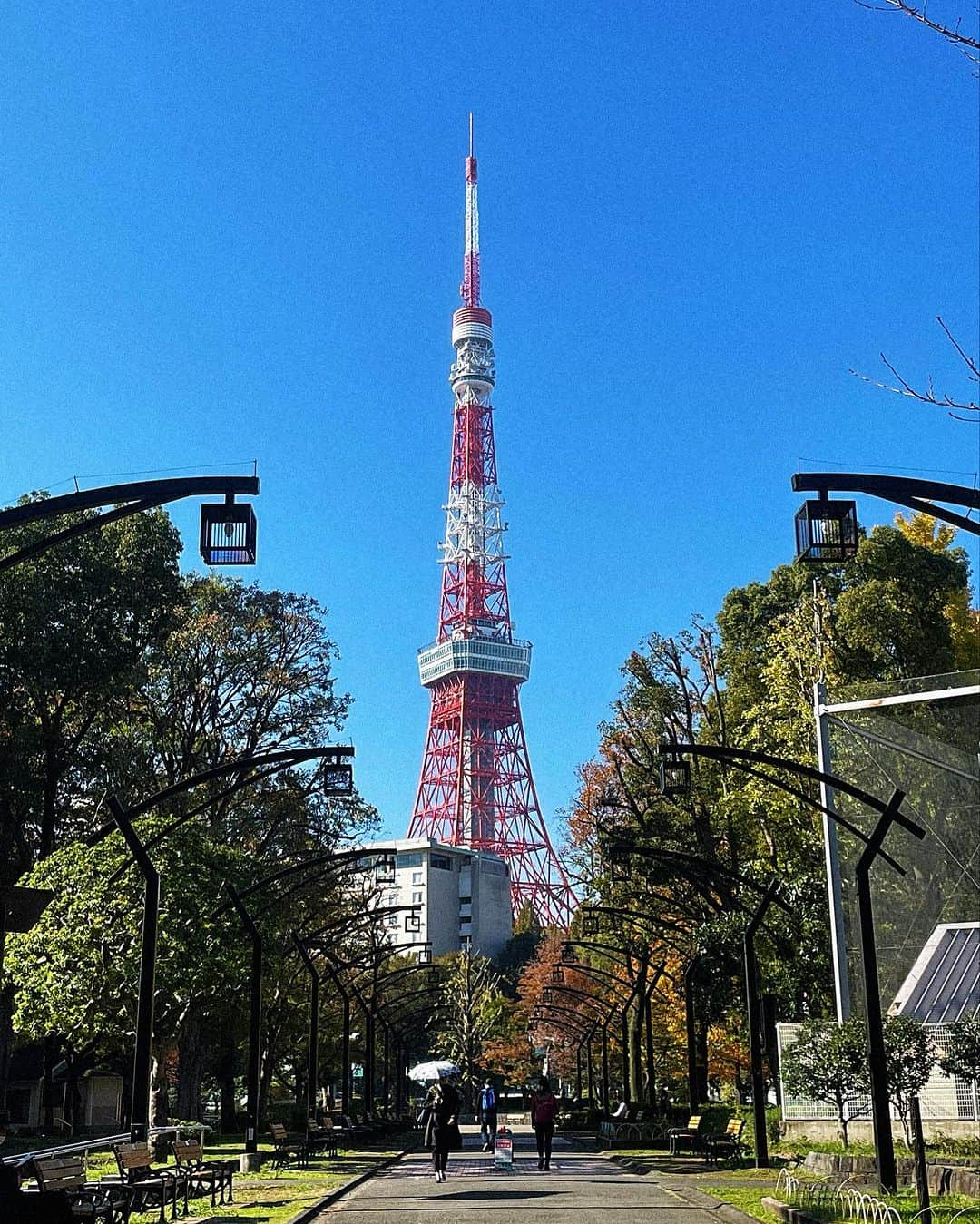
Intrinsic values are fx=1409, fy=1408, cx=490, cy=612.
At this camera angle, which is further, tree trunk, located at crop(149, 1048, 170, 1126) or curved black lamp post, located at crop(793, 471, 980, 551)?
tree trunk, located at crop(149, 1048, 170, 1126)

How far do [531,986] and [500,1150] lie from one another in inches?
2033

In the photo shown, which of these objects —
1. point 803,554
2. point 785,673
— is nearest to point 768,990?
point 785,673

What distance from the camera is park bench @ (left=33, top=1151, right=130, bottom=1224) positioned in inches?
451

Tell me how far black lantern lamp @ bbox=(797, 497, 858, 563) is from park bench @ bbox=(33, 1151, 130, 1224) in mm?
7596

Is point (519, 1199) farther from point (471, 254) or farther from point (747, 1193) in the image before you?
Result: point (471, 254)

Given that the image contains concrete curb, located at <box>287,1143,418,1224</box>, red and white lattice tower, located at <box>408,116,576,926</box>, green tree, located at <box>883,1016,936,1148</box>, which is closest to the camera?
concrete curb, located at <box>287,1143,418,1224</box>

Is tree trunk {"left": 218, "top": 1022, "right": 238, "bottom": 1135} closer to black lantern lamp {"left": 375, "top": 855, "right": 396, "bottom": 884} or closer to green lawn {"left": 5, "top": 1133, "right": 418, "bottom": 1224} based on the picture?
green lawn {"left": 5, "top": 1133, "right": 418, "bottom": 1224}

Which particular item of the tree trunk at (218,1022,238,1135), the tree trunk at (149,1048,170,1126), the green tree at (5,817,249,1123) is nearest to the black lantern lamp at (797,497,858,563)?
the green tree at (5,817,249,1123)

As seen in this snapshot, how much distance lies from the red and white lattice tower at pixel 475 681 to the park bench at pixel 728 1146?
7727 centimetres

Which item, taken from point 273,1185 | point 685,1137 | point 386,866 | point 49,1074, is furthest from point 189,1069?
point 273,1185

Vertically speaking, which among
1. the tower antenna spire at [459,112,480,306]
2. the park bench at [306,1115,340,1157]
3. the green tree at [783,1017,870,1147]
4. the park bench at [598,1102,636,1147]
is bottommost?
the park bench at [598,1102,636,1147]

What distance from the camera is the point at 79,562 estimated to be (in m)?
35.9

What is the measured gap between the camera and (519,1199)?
58.4 feet

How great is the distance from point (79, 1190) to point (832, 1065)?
11570 millimetres
